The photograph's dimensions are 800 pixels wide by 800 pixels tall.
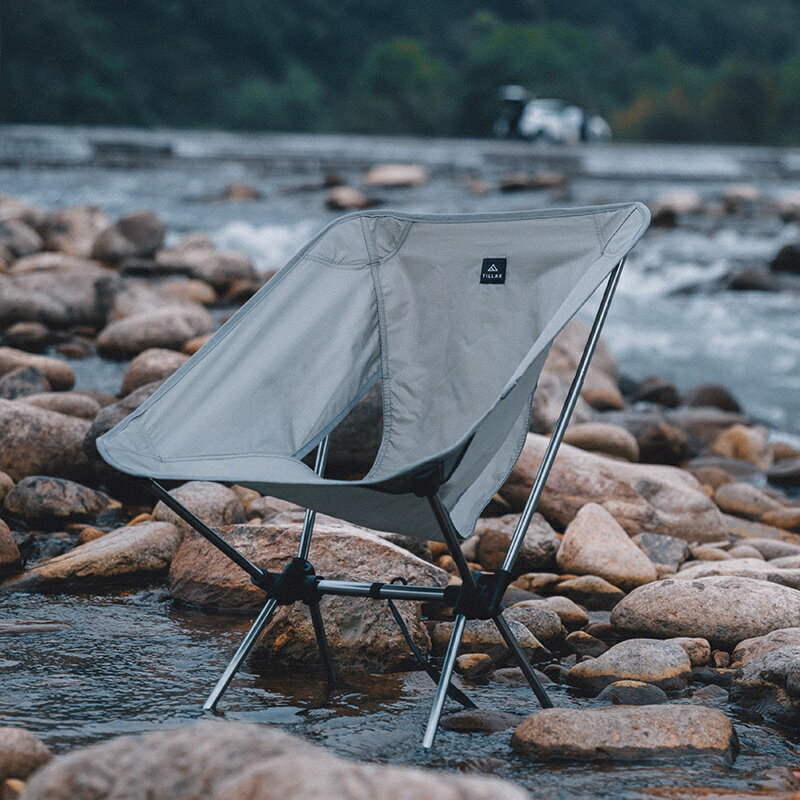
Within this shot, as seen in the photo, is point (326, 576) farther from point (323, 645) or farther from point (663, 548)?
point (663, 548)

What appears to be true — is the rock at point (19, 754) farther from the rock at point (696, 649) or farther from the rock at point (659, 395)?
the rock at point (659, 395)

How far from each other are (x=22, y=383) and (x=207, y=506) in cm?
177

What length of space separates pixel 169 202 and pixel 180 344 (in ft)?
35.3

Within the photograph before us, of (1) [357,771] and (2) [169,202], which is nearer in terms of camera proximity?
(1) [357,771]

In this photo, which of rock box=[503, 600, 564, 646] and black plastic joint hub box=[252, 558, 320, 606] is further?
rock box=[503, 600, 564, 646]

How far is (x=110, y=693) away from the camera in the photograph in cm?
265

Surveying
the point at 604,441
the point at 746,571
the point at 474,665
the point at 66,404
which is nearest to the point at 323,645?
the point at 474,665

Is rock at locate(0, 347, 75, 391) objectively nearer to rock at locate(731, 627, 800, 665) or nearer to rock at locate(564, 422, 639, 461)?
rock at locate(564, 422, 639, 461)

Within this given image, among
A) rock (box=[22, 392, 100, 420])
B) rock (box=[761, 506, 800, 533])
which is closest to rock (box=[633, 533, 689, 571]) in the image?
rock (box=[761, 506, 800, 533])

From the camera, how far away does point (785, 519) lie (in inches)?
188

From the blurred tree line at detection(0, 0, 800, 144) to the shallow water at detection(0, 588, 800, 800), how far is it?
44.5 m

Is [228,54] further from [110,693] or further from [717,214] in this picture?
[110,693]

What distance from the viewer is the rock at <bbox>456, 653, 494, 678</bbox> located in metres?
2.95

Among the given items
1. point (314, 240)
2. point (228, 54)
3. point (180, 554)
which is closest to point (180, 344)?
point (180, 554)
